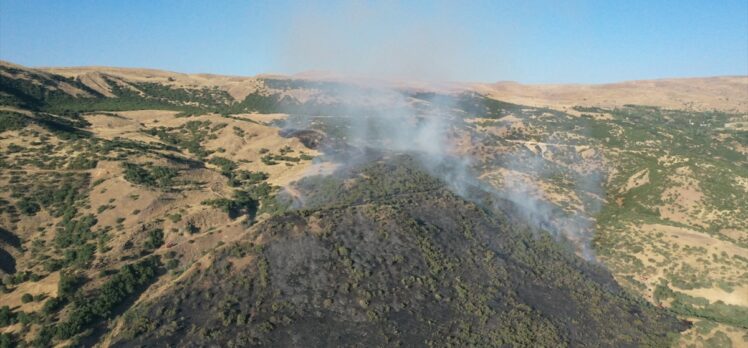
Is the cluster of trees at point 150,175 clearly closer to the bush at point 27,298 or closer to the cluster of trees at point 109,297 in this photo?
the cluster of trees at point 109,297

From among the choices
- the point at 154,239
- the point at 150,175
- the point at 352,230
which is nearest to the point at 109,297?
the point at 154,239

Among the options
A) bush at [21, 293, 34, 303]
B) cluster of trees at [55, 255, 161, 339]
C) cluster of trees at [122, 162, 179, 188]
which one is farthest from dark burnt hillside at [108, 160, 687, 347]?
cluster of trees at [122, 162, 179, 188]

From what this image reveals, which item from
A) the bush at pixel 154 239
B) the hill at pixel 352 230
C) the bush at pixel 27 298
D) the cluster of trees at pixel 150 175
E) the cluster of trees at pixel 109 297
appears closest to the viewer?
the cluster of trees at pixel 109 297

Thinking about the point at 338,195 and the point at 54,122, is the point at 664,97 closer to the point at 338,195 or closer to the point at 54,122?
the point at 338,195

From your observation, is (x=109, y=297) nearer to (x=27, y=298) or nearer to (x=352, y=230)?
(x=27, y=298)

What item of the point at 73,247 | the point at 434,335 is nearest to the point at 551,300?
the point at 434,335

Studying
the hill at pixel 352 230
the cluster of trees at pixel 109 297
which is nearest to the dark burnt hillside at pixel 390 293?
the hill at pixel 352 230

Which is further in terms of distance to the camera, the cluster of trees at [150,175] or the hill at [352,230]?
the cluster of trees at [150,175]

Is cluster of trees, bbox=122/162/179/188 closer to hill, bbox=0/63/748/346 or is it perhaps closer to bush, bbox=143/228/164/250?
hill, bbox=0/63/748/346
